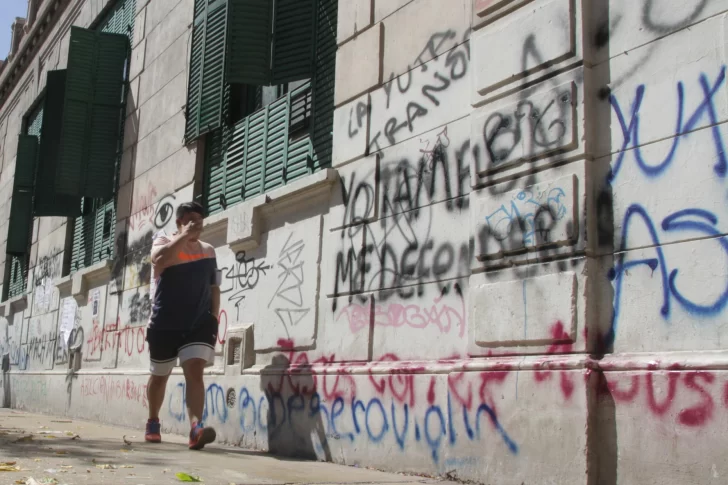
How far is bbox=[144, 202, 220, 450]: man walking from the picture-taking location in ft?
17.8

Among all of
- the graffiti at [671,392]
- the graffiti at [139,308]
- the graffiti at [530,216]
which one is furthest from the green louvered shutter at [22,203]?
the graffiti at [671,392]

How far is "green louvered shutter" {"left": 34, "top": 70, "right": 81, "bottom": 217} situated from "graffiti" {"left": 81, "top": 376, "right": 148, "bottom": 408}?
2822mm

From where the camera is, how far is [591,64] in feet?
12.2

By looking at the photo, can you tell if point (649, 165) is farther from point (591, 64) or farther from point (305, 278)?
point (305, 278)

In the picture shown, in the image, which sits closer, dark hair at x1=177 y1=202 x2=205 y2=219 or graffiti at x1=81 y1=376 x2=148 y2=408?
dark hair at x1=177 y1=202 x2=205 y2=219

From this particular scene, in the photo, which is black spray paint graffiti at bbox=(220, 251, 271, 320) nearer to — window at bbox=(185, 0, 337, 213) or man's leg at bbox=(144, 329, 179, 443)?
window at bbox=(185, 0, 337, 213)

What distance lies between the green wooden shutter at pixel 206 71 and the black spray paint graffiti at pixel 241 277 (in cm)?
154

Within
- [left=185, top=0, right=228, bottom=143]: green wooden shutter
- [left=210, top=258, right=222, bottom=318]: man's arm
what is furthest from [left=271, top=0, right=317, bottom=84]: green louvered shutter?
[left=210, top=258, right=222, bottom=318]: man's arm

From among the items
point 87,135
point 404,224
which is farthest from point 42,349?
point 404,224

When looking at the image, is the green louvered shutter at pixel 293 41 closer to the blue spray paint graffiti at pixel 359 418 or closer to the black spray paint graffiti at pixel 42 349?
the blue spray paint graffiti at pixel 359 418

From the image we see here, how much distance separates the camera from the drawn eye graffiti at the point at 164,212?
802 centimetres

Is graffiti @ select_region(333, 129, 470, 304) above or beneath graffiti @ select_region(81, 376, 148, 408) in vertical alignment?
above

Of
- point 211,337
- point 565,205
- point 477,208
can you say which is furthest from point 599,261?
point 211,337

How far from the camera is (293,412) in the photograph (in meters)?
5.30
